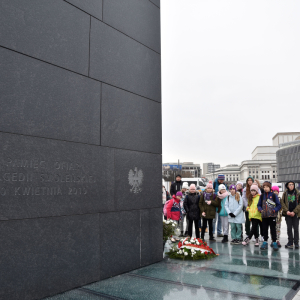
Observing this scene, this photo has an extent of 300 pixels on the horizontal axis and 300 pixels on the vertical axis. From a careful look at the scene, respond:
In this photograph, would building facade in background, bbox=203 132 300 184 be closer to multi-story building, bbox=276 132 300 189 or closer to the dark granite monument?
multi-story building, bbox=276 132 300 189

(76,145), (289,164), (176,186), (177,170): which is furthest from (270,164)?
(76,145)

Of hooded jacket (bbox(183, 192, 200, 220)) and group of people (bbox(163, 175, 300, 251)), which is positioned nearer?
group of people (bbox(163, 175, 300, 251))

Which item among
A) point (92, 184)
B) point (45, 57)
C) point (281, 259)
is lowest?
point (281, 259)

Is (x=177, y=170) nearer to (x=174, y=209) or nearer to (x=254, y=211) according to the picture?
(x=174, y=209)

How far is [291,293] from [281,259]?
8.74 feet

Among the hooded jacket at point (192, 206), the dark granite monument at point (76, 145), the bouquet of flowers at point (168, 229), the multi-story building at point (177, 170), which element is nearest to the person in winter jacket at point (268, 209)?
the hooded jacket at point (192, 206)

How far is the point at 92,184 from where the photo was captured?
5.55 metres

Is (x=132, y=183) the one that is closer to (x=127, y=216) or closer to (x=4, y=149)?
(x=127, y=216)

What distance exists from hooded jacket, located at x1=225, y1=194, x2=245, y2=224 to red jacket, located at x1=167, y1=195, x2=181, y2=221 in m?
1.53

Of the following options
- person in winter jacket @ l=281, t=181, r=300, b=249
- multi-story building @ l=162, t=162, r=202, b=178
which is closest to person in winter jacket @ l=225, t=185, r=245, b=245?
person in winter jacket @ l=281, t=181, r=300, b=249

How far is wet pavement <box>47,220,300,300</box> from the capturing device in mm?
4801

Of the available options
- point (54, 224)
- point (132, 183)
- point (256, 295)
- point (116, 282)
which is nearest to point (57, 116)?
point (54, 224)

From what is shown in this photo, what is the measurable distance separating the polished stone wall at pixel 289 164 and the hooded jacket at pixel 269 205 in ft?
337

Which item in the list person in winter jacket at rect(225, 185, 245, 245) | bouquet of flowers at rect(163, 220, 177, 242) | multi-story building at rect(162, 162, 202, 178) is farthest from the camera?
multi-story building at rect(162, 162, 202, 178)
